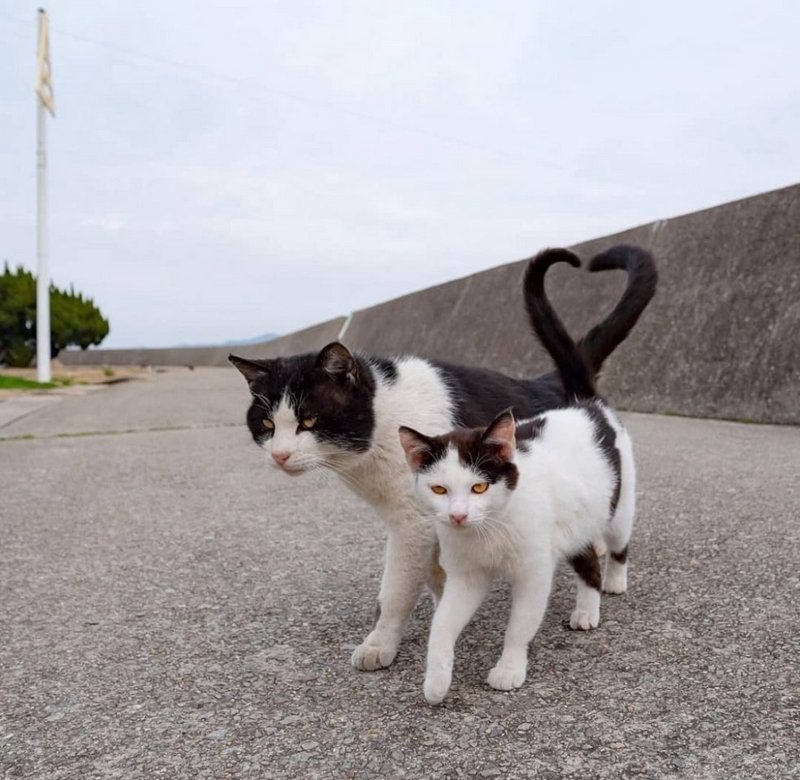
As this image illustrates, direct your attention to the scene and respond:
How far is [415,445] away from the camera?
1.60 m

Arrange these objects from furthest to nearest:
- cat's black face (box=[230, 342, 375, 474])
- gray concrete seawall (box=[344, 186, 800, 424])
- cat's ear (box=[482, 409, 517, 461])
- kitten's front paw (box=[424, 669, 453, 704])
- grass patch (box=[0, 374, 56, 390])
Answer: grass patch (box=[0, 374, 56, 390]) → gray concrete seawall (box=[344, 186, 800, 424]) → cat's black face (box=[230, 342, 375, 474]) → cat's ear (box=[482, 409, 517, 461]) → kitten's front paw (box=[424, 669, 453, 704])

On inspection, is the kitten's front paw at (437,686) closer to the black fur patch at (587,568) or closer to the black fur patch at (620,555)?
the black fur patch at (587,568)

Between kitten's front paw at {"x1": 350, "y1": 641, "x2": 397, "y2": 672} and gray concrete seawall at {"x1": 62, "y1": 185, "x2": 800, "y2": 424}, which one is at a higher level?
gray concrete seawall at {"x1": 62, "y1": 185, "x2": 800, "y2": 424}

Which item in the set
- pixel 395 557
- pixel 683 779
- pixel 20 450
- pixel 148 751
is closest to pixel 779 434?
pixel 395 557

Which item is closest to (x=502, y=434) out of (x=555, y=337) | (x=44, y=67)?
(x=555, y=337)

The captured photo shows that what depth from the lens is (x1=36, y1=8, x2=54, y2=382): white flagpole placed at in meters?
15.0

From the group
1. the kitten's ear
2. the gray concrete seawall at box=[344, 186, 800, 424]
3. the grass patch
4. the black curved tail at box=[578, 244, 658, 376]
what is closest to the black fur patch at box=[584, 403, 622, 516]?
the black curved tail at box=[578, 244, 658, 376]

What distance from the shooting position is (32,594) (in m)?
2.22

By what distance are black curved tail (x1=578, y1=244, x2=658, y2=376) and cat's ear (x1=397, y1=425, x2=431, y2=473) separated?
41.6 inches

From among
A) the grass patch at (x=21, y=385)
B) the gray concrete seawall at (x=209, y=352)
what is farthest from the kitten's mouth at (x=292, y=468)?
the gray concrete seawall at (x=209, y=352)

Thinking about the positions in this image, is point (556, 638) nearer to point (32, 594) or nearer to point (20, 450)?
point (32, 594)

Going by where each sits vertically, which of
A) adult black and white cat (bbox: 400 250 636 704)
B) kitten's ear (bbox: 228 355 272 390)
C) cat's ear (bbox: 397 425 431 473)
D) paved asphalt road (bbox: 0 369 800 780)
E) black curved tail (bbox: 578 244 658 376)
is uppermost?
black curved tail (bbox: 578 244 658 376)

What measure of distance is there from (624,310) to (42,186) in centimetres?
1569

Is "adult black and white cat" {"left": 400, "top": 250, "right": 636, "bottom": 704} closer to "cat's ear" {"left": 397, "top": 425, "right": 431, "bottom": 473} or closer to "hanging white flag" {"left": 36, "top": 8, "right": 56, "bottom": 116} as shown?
"cat's ear" {"left": 397, "top": 425, "right": 431, "bottom": 473}
